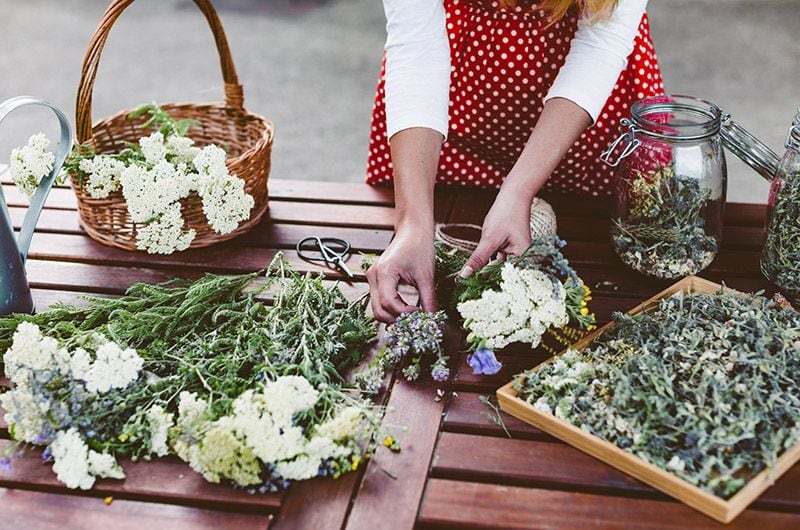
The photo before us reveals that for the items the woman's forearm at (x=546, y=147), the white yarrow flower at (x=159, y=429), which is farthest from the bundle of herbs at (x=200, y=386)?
the woman's forearm at (x=546, y=147)

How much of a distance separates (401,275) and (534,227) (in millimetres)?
332

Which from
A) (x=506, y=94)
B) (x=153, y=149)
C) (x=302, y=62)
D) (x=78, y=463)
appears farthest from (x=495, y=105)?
(x=302, y=62)

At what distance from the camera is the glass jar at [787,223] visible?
4.62ft

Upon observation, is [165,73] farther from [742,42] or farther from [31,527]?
[31,527]

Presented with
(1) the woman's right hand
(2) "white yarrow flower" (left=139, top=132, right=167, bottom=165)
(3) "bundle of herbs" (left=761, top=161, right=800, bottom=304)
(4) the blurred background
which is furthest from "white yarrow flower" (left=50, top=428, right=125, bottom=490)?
(4) the blurred background

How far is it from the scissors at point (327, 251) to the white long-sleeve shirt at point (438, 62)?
0.25m

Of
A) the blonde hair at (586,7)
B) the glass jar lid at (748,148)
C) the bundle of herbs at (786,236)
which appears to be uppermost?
the blonde hair at (586,7)

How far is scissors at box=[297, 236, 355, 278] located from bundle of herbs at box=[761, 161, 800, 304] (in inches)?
29.4

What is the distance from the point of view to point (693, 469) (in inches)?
41.2

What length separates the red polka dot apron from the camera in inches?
69.4

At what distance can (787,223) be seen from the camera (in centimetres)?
142

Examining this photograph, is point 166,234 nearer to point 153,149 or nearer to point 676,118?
point 153,149

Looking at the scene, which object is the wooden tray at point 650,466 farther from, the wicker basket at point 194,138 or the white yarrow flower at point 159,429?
the wicker basket at point 194,138

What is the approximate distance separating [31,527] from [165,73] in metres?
3.84
